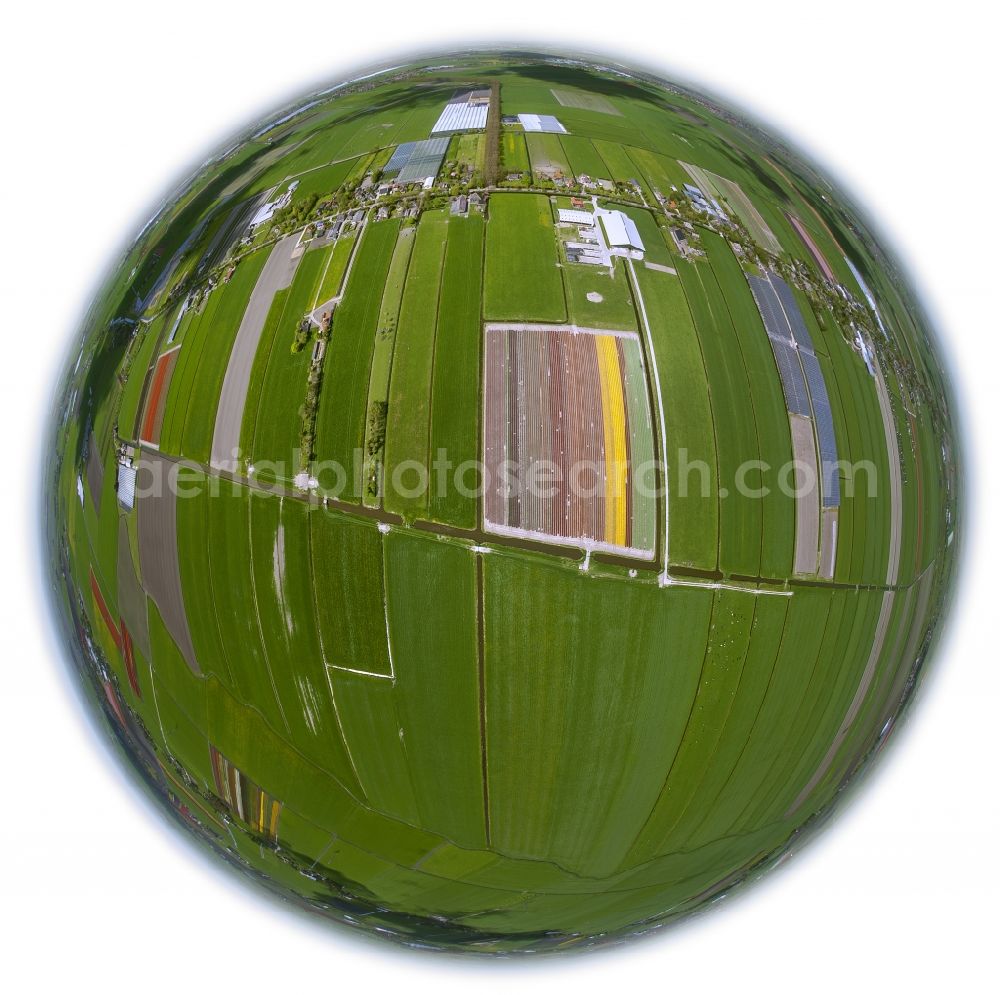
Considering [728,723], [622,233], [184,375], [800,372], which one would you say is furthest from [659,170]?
[728,723]

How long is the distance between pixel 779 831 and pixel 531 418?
5.25 metres

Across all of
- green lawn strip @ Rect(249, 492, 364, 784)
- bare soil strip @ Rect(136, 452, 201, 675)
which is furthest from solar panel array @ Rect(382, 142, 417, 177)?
bare soil strip @ Rect(136, 452, 201, 675)

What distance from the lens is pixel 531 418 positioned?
16.7 ft

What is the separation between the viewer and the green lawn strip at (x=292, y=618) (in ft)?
17.4

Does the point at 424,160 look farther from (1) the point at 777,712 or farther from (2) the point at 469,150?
(1) the point at 777,712

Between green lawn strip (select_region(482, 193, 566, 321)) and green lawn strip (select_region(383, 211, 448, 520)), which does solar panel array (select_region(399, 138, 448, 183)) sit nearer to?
green lawn strip (select_region(482, 193, 566, 321))

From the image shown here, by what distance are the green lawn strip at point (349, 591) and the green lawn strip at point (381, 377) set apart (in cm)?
30

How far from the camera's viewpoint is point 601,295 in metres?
5.30

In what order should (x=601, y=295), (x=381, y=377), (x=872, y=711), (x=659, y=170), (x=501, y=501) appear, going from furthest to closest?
(x=872, y=711) → (x=659, y=170) → (x=601, y=295) → (x=381, y=377) → (x=501, y=501)

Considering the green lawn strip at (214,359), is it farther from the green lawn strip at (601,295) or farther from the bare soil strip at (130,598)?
the green lawn strip at (601,295)

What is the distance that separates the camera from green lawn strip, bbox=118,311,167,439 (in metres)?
6.09

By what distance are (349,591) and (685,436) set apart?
9.03 feet

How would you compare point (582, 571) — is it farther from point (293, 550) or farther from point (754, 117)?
point (754, 117)

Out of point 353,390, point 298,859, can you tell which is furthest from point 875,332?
point 298,859
